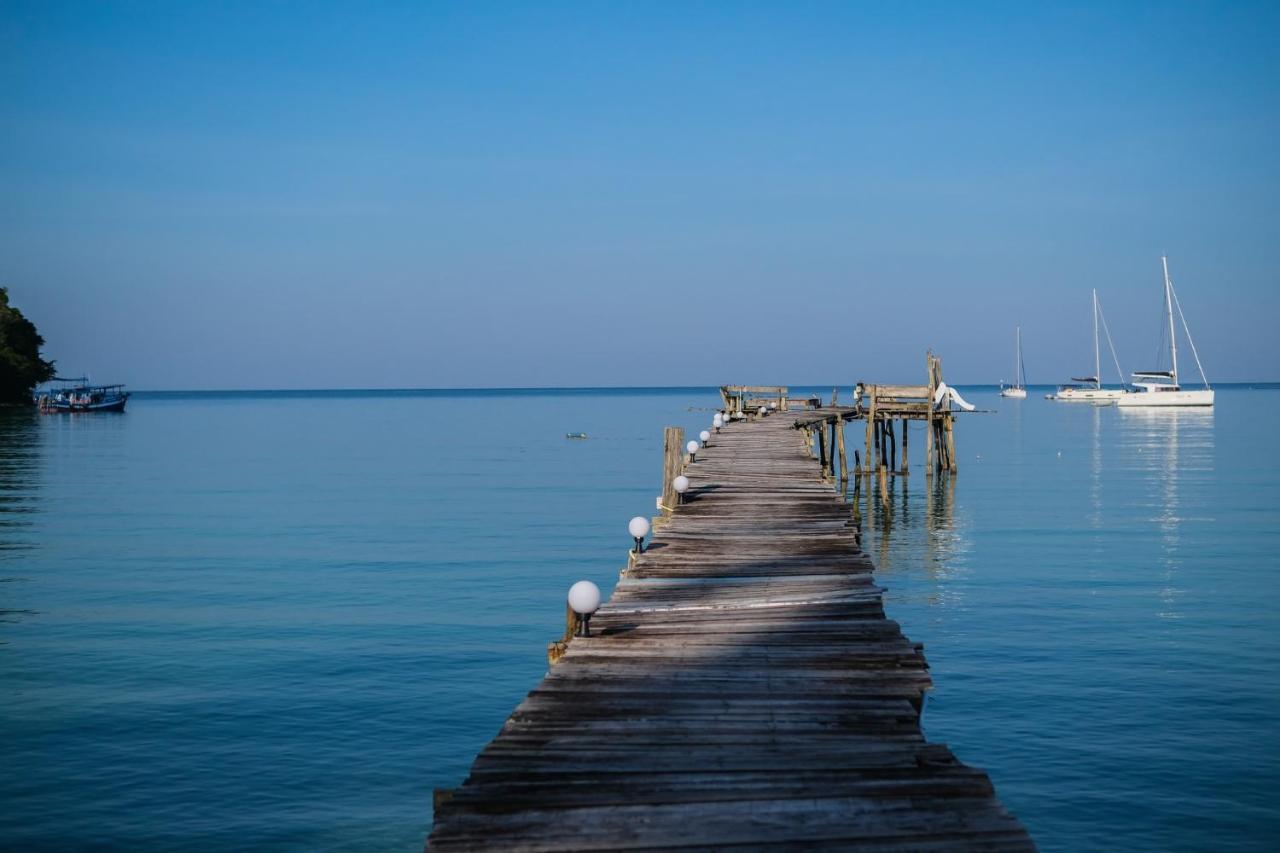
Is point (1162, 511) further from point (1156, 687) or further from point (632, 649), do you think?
point (632, 649)

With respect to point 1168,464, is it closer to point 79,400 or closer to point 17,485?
point 17,485

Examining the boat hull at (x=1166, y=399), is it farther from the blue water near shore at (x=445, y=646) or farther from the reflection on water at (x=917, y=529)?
the blue water near shore at (x=445, y=646)

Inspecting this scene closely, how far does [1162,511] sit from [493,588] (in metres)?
21.9

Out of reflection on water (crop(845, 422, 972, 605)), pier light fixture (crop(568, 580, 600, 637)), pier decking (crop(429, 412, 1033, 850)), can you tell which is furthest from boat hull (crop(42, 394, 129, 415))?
pier light fixture (crop(568, 580, 600, 637))

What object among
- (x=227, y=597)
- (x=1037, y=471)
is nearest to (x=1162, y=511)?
(x=1037, y=471)

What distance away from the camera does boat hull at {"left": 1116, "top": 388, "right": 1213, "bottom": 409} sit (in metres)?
114

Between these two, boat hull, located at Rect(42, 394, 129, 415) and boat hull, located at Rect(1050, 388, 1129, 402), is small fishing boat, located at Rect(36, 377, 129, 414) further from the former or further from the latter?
boat hull, located at Rect(1050, 388, 1129, 402)

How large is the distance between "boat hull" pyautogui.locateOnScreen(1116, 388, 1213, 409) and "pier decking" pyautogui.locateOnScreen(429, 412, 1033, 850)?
11381cm

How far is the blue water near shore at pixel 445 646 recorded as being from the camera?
36.2 feet

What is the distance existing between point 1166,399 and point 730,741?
121 meters

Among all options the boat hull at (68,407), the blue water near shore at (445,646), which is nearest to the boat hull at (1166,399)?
the blue water near shore at (445,646)

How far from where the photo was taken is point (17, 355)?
100062 millimetres

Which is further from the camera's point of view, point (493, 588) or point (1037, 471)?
point (1037, 471)

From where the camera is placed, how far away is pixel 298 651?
16625 mm
